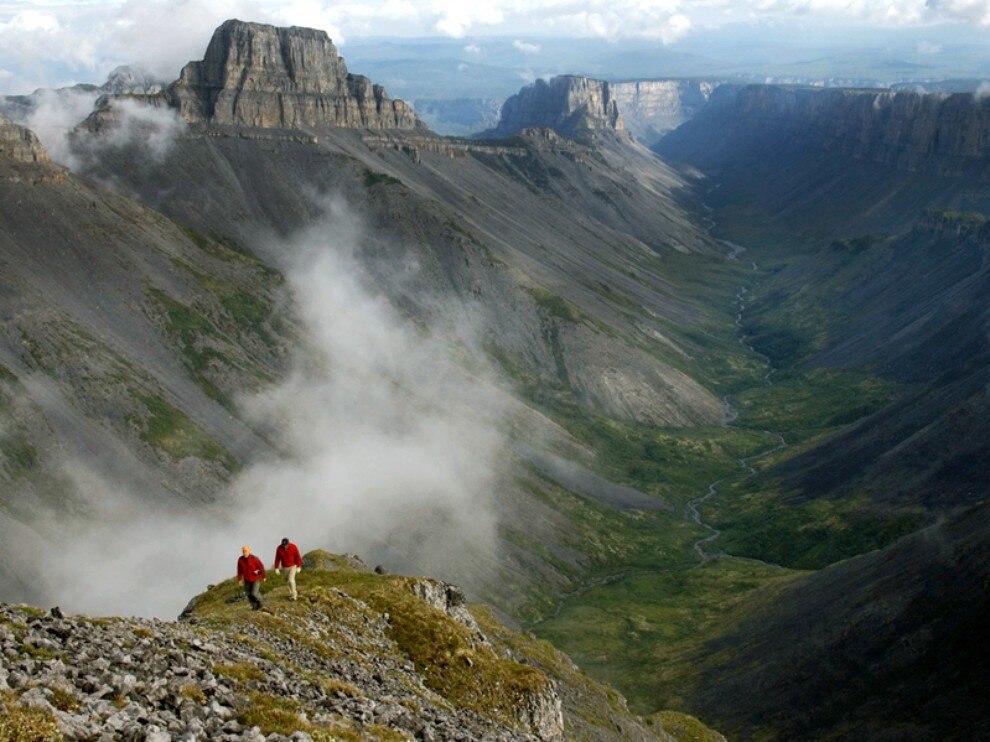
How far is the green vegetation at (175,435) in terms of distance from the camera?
17138cm

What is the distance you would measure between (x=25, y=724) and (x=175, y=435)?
6092 inches

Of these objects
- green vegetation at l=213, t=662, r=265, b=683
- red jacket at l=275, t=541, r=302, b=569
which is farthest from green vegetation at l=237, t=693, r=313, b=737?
red jacket at l=275, t=541, r=302, b=569

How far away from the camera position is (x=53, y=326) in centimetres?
18062

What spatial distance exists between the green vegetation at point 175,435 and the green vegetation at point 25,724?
148657 mm

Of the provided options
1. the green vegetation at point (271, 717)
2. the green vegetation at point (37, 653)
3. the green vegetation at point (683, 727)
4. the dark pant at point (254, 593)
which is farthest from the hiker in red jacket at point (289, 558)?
the green vegetation at point (683, 727)

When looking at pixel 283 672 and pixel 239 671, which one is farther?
pixel 283 672

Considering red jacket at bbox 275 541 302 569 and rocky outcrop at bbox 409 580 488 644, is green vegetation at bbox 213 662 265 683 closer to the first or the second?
red jacket at bbox 275 541 302 569

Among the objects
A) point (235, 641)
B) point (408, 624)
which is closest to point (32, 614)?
point (235, 641)

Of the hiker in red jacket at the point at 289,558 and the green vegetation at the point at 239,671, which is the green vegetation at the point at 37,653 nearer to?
the green vegetation at the point at 239,671

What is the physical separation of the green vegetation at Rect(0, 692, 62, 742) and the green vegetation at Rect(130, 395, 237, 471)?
488 ft

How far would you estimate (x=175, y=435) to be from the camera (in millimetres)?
174500

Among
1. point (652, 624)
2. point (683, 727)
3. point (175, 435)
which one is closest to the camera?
point (683, 727)

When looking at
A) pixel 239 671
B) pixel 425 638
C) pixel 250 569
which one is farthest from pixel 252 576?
pixel 239 671

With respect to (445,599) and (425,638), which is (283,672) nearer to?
(425,638)
